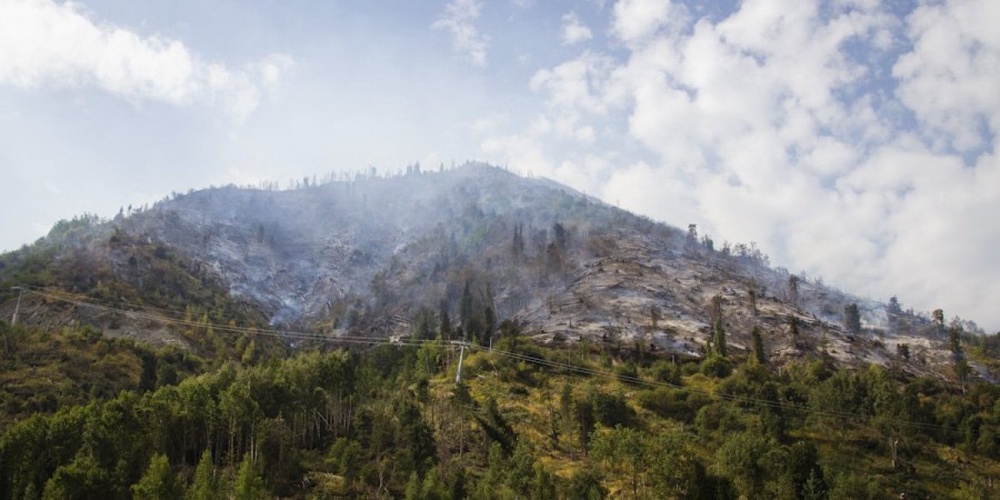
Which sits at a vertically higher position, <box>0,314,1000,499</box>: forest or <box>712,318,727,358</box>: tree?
<box>712,318,727,358</box>: tree

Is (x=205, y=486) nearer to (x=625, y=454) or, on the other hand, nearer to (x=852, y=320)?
(x=625, y=454)

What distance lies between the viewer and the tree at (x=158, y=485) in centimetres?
5159

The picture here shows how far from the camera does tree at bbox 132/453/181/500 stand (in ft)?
169

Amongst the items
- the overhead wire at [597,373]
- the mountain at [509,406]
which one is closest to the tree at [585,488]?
the mountain at [509,406]

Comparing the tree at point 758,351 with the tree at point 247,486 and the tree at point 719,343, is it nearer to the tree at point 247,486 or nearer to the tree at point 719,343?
the tree at point 719,343

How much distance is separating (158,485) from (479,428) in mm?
41095

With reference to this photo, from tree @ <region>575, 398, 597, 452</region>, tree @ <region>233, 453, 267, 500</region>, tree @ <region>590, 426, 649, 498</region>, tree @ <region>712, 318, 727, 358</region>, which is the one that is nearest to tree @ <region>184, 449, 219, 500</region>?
tree @ <region>233, 453, 267, 500</region>

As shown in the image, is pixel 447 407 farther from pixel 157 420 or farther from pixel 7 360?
pixel 7 360

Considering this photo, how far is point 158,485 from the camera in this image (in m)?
51.8

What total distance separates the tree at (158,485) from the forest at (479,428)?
13 cm

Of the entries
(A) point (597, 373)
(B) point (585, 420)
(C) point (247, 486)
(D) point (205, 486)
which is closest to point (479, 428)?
(B) point (585, 420)

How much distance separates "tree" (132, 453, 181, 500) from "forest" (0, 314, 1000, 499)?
132mm

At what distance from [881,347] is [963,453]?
70.7m

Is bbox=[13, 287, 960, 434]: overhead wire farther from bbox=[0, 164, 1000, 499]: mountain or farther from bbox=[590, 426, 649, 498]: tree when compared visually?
bbox=[590, 426, 649, 498]: tree
